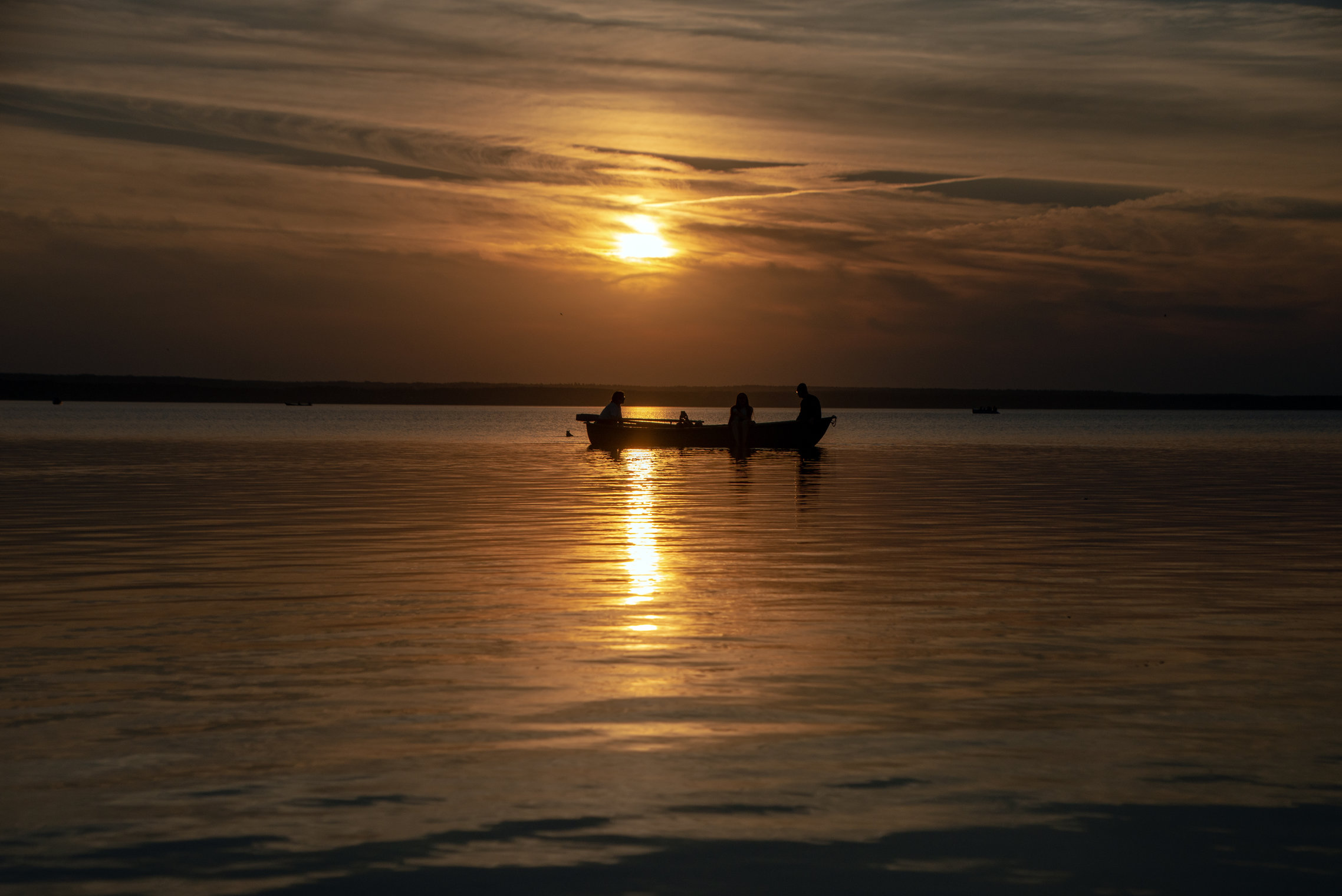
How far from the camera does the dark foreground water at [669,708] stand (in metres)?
6.06

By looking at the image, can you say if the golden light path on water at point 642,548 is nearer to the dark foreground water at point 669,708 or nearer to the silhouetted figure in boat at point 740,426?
the dark foreground water at point 669,708

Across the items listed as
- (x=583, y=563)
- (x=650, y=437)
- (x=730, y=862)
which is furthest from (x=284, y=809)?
(x=650, y=437)

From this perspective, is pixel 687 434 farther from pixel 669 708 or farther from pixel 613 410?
pixel 669 708

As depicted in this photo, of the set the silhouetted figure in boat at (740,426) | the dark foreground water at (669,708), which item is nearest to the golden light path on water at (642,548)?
the dark foreground water at (669,708)

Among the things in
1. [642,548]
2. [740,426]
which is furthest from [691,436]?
[642,548]

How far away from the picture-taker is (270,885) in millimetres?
5664

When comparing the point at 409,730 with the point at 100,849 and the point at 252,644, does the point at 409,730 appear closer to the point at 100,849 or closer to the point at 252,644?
the point at 100,849

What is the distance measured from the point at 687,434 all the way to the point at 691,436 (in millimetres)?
188

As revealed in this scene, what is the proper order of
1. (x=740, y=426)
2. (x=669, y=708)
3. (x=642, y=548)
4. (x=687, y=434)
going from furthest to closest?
1. (x=687, y=434)
2. (x=740, y=426)
3. (x=642, y=548)
4. (x=669, y=708)

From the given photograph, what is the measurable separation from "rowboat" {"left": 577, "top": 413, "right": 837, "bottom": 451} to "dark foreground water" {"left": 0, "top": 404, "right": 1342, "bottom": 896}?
29783 mm

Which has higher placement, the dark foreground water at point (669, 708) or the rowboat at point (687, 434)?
the rowboat at point (687, 434)

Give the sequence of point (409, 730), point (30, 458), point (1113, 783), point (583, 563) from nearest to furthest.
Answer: point (1113, 783) < point (409, 730) < point (583, 563) < point (30, 458)

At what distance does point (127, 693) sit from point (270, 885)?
4.19 m

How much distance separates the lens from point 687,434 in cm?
5359
